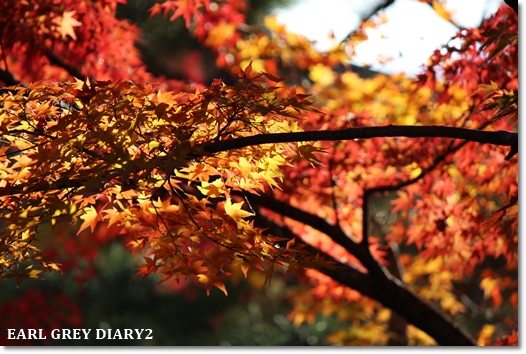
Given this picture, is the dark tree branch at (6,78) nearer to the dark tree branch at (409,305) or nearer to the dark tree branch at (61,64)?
the dark tree branch at (61,64)

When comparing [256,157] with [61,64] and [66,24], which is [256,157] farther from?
[61,64]

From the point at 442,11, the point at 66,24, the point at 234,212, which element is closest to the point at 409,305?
the point at 234,212

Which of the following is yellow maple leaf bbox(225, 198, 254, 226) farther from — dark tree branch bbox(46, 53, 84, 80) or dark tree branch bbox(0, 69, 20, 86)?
dark tree branch bbox(46, 53, 84, 80)

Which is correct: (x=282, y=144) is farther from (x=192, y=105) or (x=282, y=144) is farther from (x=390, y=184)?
(x=390, y=184)

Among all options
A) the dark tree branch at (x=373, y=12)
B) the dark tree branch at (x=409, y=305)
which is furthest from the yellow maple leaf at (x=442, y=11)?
the dark tree branch at (x=409, y=305)

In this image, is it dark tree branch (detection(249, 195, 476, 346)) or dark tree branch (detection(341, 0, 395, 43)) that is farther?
dark tree branch (detection(341, 0, 395, 43))

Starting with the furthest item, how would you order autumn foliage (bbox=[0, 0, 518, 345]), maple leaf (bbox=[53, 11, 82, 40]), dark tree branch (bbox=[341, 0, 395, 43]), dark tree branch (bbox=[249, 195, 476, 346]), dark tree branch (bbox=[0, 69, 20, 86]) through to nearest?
dark tree branch (bbox=[341, 0, 395, 43])
dark tree branch (bbox=[249, 195, 476, 346])
maple leaf (bbox=[53, 11, 82, 40])
dark tree branch (bbox=[0, 69, 20, 86])
autumn foliage (bbox=[0, 0, 518, 345])

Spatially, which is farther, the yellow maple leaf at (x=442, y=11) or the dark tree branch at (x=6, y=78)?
the yellow maple leaf at (x=442, y=11)

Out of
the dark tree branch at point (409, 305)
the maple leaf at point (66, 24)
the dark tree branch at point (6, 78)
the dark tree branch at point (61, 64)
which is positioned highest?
the dark tree branch at point (61, 64)

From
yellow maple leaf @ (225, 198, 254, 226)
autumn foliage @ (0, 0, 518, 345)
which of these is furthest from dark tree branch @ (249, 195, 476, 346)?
yellow maple leaf @ (225, 198, 254, 226)

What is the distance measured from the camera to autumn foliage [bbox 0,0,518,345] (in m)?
1.68

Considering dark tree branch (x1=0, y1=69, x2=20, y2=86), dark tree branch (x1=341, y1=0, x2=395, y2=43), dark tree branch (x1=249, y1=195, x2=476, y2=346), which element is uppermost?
dark tree branch (x1=341, y1=0, x2=395, y2=43)

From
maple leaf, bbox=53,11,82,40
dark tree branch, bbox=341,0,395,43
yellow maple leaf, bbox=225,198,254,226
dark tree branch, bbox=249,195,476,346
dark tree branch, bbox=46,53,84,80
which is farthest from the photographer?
dark tree branch, bbox=341,0,395,43

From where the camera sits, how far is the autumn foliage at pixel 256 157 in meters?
1.68
